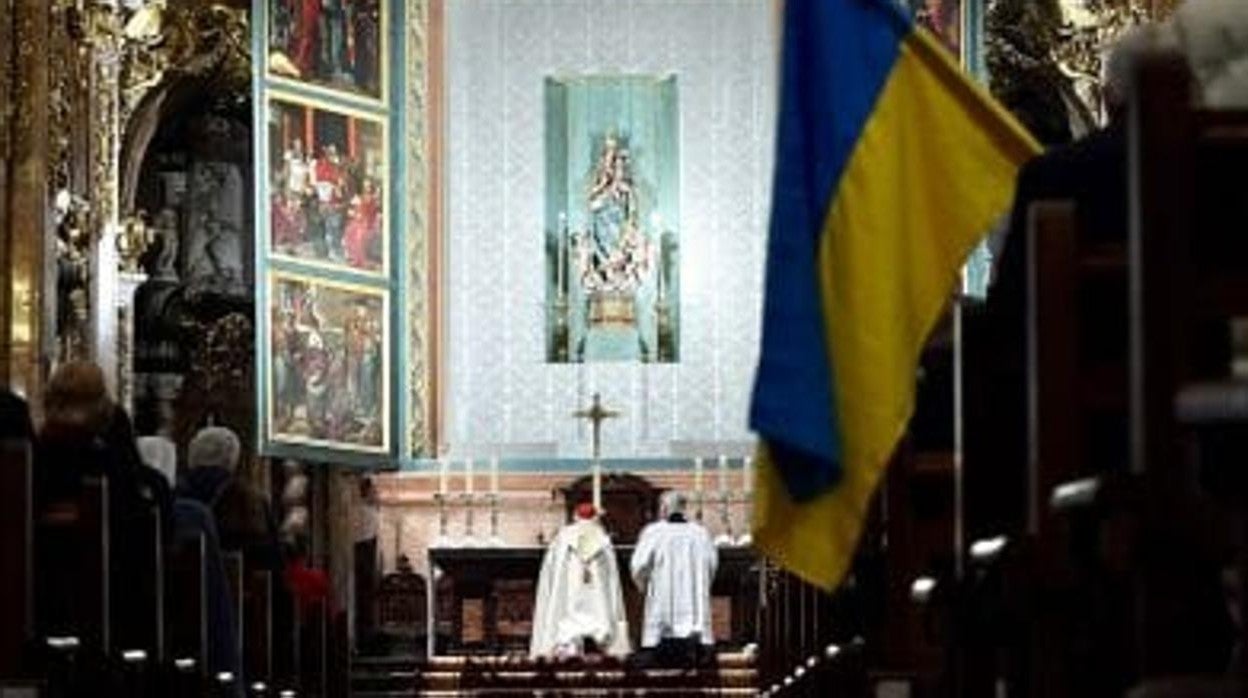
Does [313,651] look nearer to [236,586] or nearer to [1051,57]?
[236,586]

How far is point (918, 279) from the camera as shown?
7.41m

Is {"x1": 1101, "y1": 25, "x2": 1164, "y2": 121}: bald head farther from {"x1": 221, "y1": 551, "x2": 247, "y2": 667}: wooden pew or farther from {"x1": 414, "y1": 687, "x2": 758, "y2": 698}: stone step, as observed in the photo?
{"x1": 414, "y1": 687, "x2": 758, "y2": 698}: stone step

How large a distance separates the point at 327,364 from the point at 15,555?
59.1ft

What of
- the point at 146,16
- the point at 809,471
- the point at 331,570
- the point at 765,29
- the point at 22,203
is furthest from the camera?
the point at 765,29

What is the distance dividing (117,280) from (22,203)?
232 inches

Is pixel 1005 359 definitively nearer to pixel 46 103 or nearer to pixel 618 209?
pixel 46 103

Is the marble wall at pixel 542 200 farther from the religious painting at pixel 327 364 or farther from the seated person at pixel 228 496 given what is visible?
the seated person at pixel 228 496

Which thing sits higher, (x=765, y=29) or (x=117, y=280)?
(x=765, y=29)

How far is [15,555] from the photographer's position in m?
7.86

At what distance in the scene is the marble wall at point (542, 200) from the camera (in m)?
29.1

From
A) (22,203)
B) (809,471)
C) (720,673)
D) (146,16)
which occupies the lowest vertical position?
(720,673)

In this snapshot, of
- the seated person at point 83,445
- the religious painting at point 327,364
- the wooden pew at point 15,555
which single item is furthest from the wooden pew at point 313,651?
the religious painting at point 327,364

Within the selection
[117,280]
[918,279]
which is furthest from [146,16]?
[918,279]

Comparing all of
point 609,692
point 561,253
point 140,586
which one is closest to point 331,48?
point 561,253
